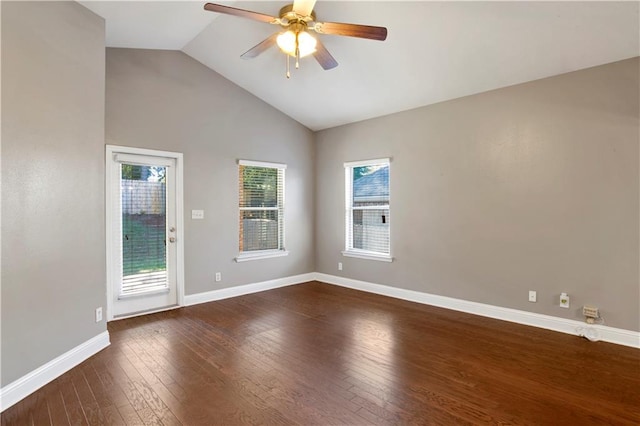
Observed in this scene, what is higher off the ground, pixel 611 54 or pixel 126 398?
pixel 611 54

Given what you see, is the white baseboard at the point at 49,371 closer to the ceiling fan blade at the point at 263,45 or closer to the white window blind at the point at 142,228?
the white window blind at the point at 142,228

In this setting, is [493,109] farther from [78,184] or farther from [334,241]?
[78,184]

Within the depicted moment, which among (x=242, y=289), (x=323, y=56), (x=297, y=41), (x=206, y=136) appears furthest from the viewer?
(x=242, y=289)

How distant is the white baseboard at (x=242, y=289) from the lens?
454 centimetres

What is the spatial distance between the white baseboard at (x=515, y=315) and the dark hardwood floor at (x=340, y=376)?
12 cm

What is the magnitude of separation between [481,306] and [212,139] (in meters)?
4.26

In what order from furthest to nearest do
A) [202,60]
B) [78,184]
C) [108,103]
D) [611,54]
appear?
[202,60] < [108,103] < [611,54] < [78,184]

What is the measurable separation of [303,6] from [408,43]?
151 cm

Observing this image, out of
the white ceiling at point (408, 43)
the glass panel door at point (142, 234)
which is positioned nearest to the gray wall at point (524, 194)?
the white ceiling at point (408, 43)

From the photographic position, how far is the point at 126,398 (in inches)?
89.7

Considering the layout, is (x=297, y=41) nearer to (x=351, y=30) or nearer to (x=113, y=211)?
(x=351, y=30)

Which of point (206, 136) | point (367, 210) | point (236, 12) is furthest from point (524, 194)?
point (206, 136)

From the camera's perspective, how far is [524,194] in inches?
146

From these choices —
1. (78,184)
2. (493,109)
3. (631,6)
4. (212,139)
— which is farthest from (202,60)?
(631,6)
